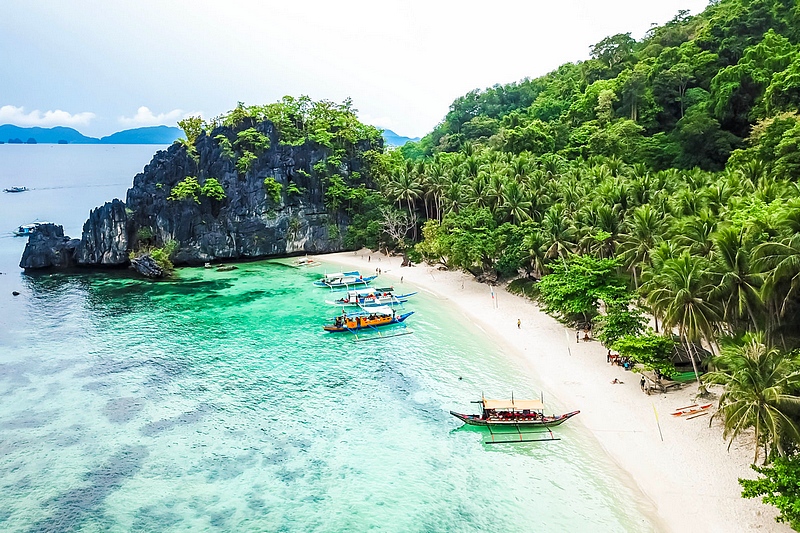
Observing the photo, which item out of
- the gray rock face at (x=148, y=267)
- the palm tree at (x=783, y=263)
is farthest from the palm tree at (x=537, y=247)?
the gray rock face at (x=148, y=267)

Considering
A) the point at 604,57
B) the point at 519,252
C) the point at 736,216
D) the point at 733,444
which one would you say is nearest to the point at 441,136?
the point at 604,57

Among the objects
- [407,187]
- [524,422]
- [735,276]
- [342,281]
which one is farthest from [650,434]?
[407,187]

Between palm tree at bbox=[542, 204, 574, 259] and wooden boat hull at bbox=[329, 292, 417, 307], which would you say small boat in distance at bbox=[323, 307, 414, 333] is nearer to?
wooden boat hull at bbox=[329, 292, 417, 307]

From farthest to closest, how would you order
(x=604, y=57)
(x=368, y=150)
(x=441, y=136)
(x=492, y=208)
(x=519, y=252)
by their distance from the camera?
(x=441, y=136) < (x=604, y=57) < (x=368, y=150) < (x=492, y=208) < (x=519, y=252)

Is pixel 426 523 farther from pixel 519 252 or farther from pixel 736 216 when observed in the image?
pixel 519 252

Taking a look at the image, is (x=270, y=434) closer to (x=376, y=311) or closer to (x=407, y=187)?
(x=376, y=311)

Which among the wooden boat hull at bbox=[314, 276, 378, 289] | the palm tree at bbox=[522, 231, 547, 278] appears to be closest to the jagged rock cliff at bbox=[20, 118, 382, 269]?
the wooden boat hull at bbox=[314, 276, 378, 289]
